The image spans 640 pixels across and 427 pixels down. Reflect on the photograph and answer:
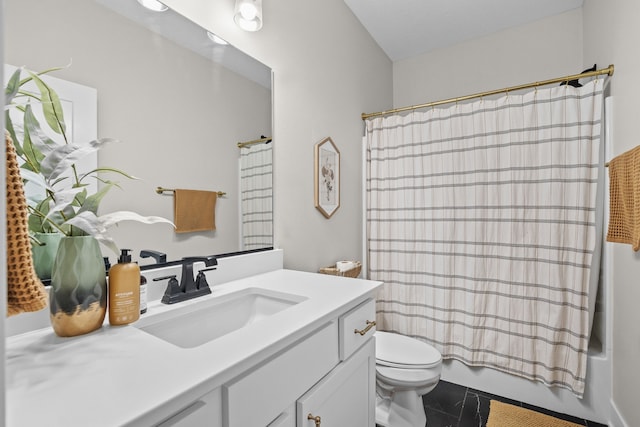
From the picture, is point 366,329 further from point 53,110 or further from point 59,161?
point 53,110

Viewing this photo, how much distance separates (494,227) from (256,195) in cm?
149

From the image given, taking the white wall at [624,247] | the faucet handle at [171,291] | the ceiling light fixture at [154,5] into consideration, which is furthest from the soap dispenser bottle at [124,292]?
the white wall at [624,247]

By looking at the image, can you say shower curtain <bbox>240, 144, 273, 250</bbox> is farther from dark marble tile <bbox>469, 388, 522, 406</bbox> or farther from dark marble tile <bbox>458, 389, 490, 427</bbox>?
dark marble tile <bbox>469, 388, 522, 406</bbox>

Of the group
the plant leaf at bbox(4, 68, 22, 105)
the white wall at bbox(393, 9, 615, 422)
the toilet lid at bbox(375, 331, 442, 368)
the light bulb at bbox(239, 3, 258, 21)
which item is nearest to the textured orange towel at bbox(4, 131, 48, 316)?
the plant leaf at bbox(4, 68, 22, 105)

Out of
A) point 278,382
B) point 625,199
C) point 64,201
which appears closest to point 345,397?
point 278,382

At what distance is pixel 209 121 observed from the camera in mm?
1234

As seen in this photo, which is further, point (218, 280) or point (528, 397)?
point (528, 397)

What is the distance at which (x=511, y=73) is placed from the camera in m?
2.56

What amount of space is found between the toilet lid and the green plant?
1309 millimetres

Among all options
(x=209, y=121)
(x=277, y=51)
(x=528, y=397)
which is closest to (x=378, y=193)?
(x=277, y=51)

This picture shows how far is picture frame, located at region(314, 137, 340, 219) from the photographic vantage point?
72.6 inches

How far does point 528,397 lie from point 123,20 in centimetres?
269

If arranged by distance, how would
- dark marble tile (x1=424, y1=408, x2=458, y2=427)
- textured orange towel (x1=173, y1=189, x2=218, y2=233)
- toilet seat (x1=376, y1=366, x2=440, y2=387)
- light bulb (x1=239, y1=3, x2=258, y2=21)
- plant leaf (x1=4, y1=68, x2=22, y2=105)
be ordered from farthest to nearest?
dark marble tile (x1=424, y1=408, x2=458, y2=427) → toilet seat (x1=376, y1=366, x2=440, y2=387) → light bulb (x1=239, y1=3, x2=258, y2=21) → textured orange towel (x1=173, y1=189, x2=218, y2=233) → plant leaf (x1=4, y1=68, x2=22, y2=105)

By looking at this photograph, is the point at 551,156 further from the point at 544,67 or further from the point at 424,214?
the point at 544,67
